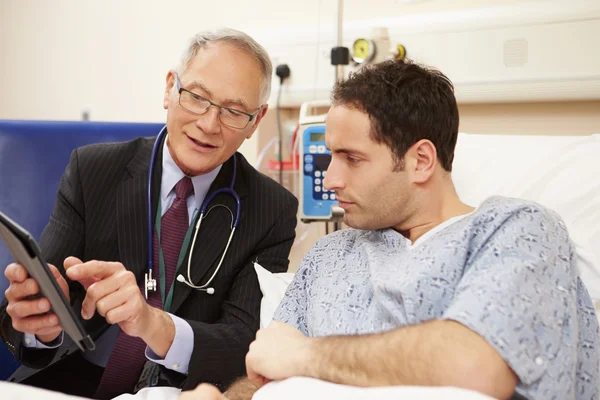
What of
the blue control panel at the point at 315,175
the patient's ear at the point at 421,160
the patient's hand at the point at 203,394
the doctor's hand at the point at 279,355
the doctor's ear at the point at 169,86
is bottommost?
the patient's hand at the point at 203,394

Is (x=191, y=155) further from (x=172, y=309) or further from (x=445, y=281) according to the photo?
(x=445, y=281)

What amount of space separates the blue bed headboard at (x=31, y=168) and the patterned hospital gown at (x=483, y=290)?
0.80 metres

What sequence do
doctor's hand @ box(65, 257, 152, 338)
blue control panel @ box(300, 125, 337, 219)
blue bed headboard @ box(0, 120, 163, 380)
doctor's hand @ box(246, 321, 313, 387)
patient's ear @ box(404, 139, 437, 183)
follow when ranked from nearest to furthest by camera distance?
doctor's hand @ box(246, 321, 313, 387)
doctor's hand @ box(65, 257, 152, 338)
patient's ear @ box(404, 139, 437, 183)
blue bed headboard @ box(0, 120, 163, 380)
blue control panel @ box(300, 125, 337, 219)

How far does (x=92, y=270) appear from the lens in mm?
1370

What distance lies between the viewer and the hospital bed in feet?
5.33

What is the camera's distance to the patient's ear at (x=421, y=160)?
151cm

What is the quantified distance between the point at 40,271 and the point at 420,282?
0.68 metres

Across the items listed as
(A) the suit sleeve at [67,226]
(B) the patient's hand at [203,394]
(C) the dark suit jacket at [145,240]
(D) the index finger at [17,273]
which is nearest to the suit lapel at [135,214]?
(C) the dark suit jacket at [145,240]

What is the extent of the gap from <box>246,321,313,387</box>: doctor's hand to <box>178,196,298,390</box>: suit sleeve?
0.26 meters

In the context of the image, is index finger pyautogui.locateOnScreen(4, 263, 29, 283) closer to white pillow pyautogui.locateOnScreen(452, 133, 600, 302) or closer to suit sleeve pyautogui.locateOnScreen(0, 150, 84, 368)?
suit sleeve pyautogui.locateOnScreen(0, 150, 84, 368)

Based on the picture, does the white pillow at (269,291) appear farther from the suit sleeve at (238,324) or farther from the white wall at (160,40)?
the white wall at (160,40)

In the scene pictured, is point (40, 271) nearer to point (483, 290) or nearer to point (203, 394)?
point (203, 394)

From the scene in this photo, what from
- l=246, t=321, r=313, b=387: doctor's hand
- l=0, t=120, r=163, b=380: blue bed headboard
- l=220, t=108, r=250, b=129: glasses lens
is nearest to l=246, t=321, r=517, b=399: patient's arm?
l=246, t=321, r=313, b=387: doctor's hand

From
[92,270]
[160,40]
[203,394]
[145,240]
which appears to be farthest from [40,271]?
[160,40]
